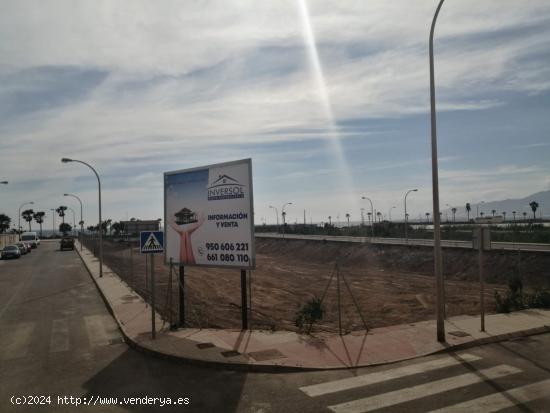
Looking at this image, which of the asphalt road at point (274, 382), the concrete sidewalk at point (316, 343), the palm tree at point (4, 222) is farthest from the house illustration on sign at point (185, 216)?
the palm tree at point (4, 222)

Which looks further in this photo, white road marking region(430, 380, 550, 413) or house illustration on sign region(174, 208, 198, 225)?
house illustration on sign region(174, 208, 198, 225)

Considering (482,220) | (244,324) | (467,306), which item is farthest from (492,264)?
(244,324)

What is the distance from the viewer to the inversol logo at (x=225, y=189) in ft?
40.1

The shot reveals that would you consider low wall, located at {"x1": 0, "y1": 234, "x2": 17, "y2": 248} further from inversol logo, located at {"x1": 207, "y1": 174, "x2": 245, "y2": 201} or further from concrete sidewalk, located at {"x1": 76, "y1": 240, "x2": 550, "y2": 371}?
concrete sidewalk, located at {"x1": 76, "y1": 240, "x2": 550, "y2": 371}

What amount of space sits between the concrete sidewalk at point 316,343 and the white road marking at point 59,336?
141 centimetres

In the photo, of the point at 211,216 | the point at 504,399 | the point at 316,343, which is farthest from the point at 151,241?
the point at 504,399

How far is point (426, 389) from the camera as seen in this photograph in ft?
25.9

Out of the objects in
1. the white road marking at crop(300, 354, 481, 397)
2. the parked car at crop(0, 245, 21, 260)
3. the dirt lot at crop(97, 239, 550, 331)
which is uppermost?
the parked car at crop(0, 245, 21, 260)

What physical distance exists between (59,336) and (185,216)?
4.55 metres

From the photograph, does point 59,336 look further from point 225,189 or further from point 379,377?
point 379,377

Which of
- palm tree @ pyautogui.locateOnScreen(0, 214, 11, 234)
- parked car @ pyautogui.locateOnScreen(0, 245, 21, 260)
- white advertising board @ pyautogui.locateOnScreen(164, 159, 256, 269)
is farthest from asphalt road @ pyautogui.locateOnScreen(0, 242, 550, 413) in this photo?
palm tree @ pyautogui.locateOnScreen(0, 214, 11, 234)

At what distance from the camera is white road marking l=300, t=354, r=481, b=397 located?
26.3 feet

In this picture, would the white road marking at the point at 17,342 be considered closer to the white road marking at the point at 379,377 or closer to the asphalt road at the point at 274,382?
the asphalt road at the point at 274,382

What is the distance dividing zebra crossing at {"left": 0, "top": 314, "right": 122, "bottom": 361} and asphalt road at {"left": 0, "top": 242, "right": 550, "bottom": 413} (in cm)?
7
